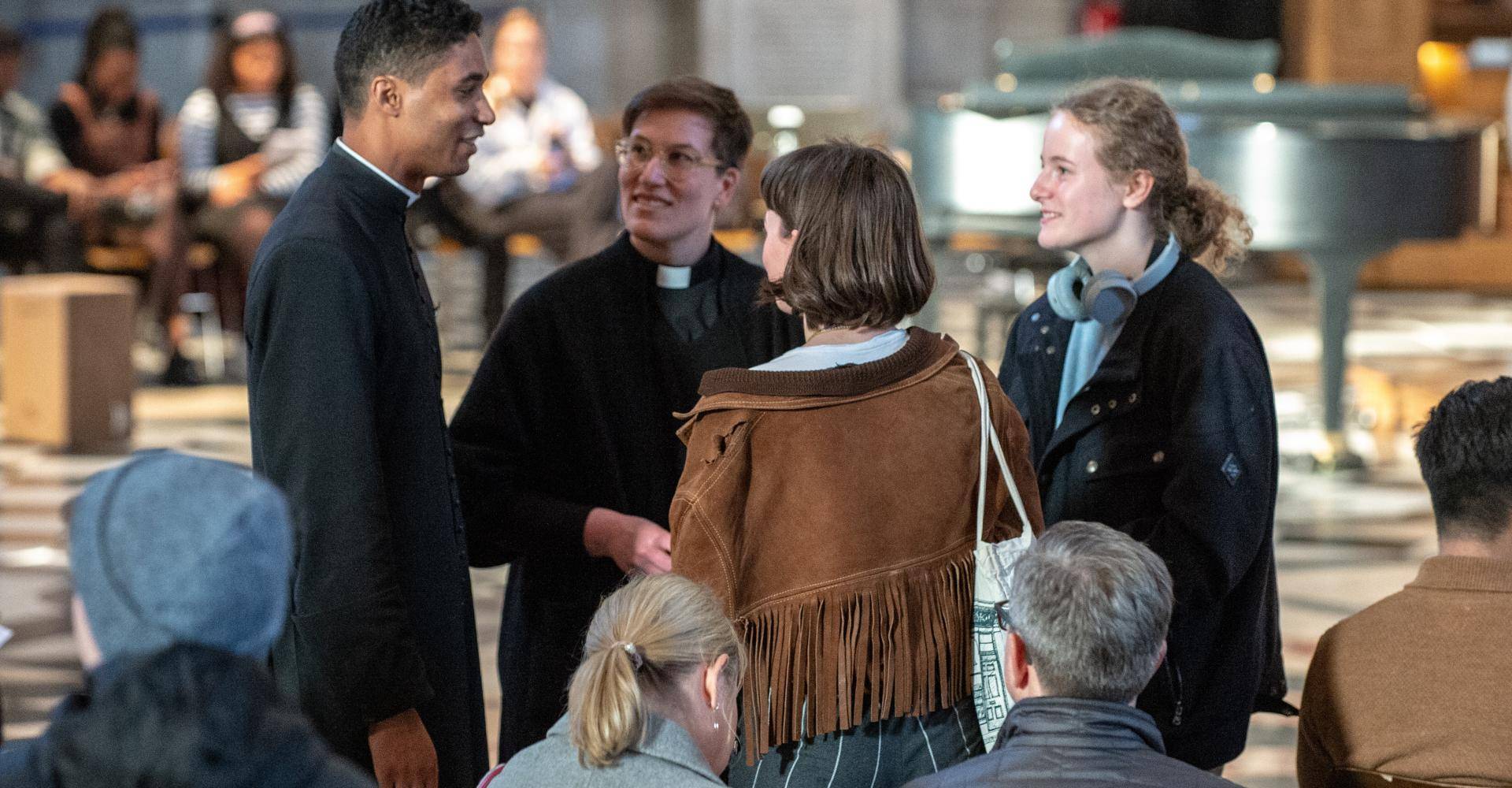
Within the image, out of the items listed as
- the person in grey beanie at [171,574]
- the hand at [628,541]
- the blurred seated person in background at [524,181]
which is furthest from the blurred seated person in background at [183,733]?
the blurred seated person in background at [524,181]

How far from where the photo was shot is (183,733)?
3.71ft

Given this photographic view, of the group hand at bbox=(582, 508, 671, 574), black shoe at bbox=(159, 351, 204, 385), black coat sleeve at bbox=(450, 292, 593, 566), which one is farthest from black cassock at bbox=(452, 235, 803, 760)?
black shoe at bbox=(159, 351, 204, 385)

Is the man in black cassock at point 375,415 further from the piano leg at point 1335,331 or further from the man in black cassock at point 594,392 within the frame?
the piano leg at point 1335,331

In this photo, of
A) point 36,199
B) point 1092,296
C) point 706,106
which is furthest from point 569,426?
point 36,199

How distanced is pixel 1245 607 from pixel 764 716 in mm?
777

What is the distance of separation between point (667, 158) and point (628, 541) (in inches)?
24.2

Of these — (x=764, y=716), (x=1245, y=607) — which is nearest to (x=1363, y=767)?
(x=1245, y=607)

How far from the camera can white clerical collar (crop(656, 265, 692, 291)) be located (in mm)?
2557

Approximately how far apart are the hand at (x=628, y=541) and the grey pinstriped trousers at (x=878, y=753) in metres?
0.39

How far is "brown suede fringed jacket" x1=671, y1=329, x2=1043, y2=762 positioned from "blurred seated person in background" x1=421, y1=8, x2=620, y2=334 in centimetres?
609

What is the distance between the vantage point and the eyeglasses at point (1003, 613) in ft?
6.00

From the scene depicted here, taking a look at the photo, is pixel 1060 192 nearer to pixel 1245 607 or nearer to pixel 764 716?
pixel 1245 607

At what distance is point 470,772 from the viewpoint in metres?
2.09

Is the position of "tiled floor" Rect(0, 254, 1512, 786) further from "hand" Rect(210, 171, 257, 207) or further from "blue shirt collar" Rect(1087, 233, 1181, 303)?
"blue shirt collar" Rect(1087, 233, 1181, 303)
